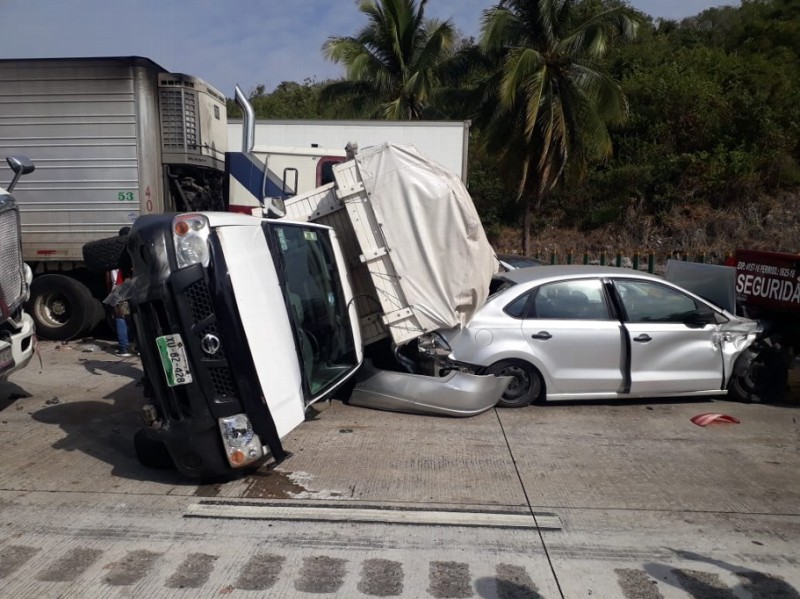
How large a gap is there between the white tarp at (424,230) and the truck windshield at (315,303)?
892mm

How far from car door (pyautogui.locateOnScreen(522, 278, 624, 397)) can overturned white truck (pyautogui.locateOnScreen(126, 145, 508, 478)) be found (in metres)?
0.54

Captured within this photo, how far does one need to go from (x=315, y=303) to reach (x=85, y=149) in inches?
248

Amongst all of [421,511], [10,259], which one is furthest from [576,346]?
[10,259]

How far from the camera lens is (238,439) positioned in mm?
4754

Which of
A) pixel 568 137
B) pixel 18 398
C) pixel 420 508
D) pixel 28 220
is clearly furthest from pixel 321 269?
pixel 568 137

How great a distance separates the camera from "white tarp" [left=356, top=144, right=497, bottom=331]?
698 cm

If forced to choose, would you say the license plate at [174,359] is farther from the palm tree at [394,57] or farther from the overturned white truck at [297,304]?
the palm tree at [394,57]

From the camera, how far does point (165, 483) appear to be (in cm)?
534

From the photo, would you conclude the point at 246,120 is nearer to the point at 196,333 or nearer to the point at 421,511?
the point at 196,333

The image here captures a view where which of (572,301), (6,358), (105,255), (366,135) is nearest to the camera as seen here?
(105,255)

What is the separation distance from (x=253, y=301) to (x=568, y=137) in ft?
59.5

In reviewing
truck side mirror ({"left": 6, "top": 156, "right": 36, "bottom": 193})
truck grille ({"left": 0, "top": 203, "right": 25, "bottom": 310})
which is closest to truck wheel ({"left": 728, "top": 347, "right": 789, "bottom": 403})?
truck grille ({"left": 0, "top": 203, "right": 25, "bottom": 310})

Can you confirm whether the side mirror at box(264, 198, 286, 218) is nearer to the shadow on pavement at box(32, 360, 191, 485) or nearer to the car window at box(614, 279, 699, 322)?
the shadow on pavement at box(32, 360, 191, 485)

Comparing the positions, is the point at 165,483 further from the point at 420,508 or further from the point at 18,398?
the point at 18,398
